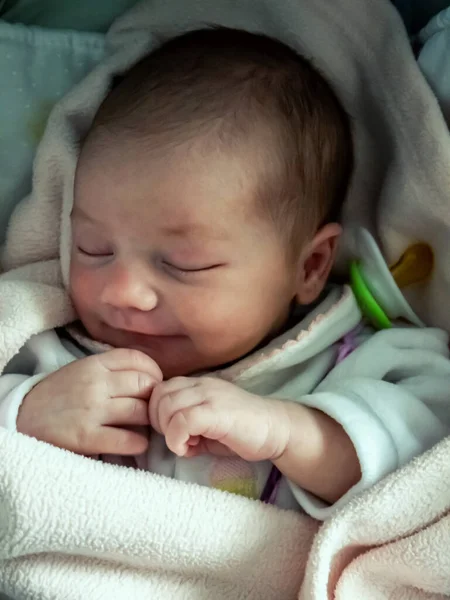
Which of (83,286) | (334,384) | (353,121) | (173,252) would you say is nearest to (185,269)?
(173,252)

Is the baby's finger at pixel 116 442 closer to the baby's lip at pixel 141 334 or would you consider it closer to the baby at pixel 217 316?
the baby at pixel 217 316

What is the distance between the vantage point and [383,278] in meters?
1.11

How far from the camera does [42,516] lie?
0.84 metres

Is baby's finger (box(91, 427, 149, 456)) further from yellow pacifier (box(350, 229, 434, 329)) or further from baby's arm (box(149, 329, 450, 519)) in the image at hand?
yellow pacifier (box(350, 229, 434, 329))

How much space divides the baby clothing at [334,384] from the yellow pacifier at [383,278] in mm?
21

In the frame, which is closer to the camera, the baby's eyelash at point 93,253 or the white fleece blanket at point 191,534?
the white fleece blanket at point 191,534

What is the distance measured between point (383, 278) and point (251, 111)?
0.28m

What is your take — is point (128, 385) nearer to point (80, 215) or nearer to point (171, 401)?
point (171, 401)

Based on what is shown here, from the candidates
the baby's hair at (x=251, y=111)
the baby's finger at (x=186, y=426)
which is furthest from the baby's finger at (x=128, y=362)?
the baby's hair at (x=251, y=111)

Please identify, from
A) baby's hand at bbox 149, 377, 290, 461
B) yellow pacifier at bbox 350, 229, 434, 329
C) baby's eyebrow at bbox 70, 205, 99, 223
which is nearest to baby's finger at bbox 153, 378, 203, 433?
baby's hand at bbox 149, 377, 290, 461

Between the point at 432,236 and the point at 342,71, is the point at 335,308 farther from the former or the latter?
the point at 342,71

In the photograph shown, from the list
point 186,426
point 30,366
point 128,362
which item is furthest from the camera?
point 30,366

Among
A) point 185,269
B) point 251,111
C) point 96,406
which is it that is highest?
point 251,111

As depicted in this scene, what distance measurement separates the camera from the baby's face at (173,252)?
95cm
